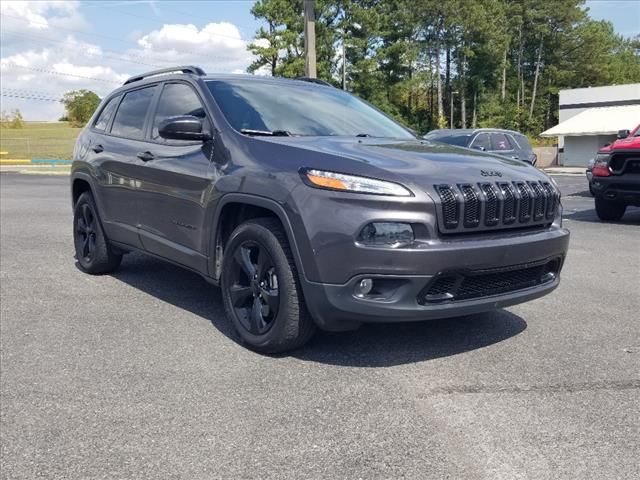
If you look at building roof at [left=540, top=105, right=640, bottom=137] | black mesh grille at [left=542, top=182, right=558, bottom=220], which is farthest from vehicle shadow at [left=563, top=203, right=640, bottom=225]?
building roof at [left=540, top=105, right=640, bottom=137]

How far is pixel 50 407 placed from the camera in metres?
3.25

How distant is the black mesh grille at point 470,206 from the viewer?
11.6ft

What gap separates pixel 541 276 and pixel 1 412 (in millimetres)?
3088

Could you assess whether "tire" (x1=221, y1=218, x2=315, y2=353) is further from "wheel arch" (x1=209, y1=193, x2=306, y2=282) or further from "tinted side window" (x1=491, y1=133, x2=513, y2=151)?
"tinted side window" (x1=491, y1=133, x2=513, y2=151)

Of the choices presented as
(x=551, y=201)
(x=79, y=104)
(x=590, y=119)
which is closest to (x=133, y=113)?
(x=551, y=201)

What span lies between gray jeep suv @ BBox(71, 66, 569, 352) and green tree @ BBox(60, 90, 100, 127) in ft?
261

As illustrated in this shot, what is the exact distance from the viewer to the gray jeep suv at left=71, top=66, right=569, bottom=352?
11.3 feet

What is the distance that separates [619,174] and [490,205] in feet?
22.7

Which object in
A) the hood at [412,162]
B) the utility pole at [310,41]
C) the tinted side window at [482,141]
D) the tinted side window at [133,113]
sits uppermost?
the utility pole at [310,41]

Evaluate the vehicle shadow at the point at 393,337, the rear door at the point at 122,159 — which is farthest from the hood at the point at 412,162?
the rear door at the point at 122,159

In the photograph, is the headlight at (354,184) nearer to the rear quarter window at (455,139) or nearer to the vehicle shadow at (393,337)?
the vehicle shadow at (393,337)

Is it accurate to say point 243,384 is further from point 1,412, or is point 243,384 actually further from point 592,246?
point 592,246

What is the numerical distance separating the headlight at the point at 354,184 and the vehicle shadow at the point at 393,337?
3.35 feet

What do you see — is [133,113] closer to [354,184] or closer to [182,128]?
[182,128]
